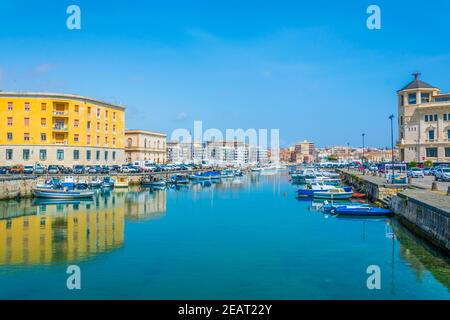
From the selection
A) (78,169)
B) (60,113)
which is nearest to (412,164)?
(78,169)

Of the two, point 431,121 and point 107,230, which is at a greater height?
point 431,121

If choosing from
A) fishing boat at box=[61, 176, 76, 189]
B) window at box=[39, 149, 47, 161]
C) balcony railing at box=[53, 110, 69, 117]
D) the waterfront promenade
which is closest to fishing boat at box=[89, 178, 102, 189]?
fishing boat at box=[61, 176, 76, 189]

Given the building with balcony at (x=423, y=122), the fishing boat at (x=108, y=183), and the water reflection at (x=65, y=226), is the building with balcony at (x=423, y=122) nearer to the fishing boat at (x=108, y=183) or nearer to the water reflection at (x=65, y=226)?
the water reflection at (x=65, y=226)

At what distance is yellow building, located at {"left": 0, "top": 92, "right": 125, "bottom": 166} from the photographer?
55.5 metres

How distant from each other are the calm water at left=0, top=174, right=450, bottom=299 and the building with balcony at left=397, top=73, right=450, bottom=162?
4323cm

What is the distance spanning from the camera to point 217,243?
72.3ft

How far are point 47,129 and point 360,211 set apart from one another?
44909mm

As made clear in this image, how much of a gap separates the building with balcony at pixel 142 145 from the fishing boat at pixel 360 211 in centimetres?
6195

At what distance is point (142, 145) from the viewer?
88.4 m

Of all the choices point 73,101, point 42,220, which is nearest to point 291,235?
point 42,220

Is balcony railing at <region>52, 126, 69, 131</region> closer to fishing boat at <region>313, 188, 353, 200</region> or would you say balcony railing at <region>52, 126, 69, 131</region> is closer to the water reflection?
the water reflection

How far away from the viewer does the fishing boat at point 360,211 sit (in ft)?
99.6
